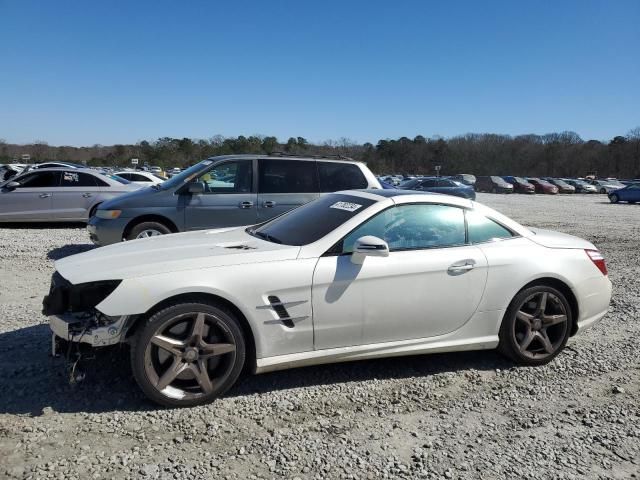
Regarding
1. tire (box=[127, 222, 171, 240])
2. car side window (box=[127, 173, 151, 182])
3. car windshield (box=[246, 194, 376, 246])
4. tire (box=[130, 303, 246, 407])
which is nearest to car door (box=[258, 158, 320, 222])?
tire (box=[127, 222, 171, 240])

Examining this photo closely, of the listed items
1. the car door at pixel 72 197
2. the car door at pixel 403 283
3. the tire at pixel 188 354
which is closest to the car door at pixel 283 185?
the car door at pixel 403 283

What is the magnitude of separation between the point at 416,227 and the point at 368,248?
70 cm

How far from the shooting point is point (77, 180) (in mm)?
11805

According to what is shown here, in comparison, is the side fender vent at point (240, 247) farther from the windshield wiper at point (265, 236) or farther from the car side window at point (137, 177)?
the car side window at point (137, 177)

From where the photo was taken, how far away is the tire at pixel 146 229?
7.91 m

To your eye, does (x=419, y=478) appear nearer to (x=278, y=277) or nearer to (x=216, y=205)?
(x=278, y=277)

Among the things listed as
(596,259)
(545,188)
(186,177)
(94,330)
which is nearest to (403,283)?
(596,259)

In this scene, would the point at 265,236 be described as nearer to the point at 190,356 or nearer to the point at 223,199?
the point at 190,356

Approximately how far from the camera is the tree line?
8006cm

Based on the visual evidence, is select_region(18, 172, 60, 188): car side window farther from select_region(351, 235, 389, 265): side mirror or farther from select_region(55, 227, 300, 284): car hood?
select_region(351, 235, 389, 265): side mirror

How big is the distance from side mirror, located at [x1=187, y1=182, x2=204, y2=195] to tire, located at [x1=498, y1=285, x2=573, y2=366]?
5198 millimetres

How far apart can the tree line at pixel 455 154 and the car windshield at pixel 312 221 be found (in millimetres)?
72465

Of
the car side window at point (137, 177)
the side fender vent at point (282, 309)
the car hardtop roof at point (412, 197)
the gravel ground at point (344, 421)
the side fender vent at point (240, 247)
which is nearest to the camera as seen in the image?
the gravel ground at point (344, 421)

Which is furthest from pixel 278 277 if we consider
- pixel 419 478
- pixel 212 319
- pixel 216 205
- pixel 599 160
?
pixel 599 160
